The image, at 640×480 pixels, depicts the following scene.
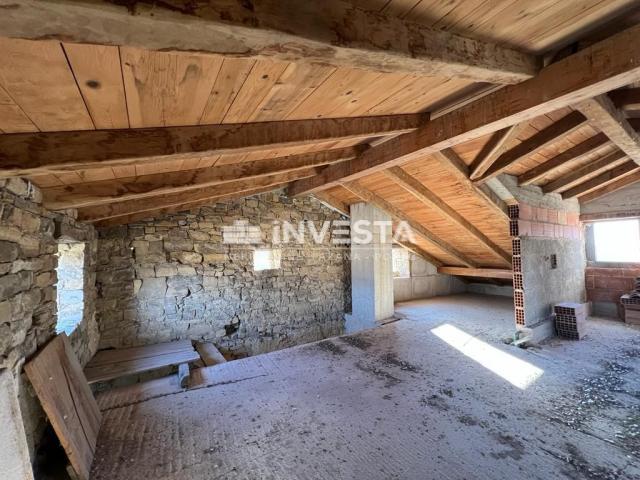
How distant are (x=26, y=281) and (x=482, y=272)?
6.77 m

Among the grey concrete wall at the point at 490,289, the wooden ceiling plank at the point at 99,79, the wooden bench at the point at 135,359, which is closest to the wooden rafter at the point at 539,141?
the wooden ceiling plank at the point at 99,79

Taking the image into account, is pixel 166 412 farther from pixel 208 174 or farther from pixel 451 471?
pixel 451 471

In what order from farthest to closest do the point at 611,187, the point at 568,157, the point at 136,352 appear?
1. the point at 611,187
2. the point at 136,352
3. the point at 568,157

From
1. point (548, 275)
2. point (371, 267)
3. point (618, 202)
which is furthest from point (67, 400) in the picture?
point (618, 202)

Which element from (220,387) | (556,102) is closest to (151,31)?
(556,102)

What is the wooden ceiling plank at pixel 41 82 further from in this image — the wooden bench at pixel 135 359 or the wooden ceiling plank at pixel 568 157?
the wooden ceiling plank at pixel 568 157

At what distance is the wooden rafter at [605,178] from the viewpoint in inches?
167

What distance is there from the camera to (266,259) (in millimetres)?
5074

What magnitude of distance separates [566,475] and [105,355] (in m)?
4.49

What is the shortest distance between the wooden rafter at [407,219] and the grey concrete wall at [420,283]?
43.0 inches

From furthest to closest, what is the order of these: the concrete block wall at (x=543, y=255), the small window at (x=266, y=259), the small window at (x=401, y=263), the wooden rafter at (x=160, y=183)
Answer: the small window at (x=401, y=263) < the small window at (x=266, y=259) < the concrete block wall at (x=543, y=255) < the wooden rafter at (x=160, y=183)

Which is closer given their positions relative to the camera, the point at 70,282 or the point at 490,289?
the point at 70,282

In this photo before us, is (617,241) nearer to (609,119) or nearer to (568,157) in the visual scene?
(568,157)

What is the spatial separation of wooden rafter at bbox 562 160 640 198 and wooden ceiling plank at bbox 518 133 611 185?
1.40 meters
